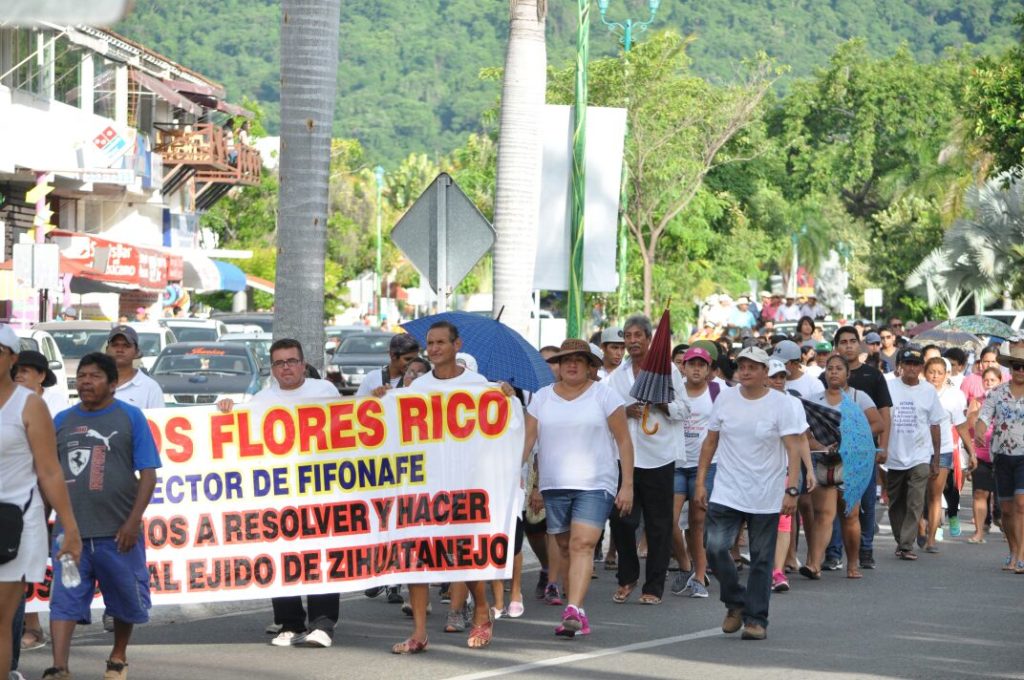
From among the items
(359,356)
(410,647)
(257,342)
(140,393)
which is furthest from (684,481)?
(359,356)

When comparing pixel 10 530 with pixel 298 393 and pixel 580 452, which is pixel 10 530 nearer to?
pixel 298 393

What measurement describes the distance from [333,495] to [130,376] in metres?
1.49

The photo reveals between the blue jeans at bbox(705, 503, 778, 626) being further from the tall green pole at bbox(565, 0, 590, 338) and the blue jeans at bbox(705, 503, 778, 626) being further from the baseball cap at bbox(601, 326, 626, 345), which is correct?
the tall green pole at bbox(565, 0, 590, 338)

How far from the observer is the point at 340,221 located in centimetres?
8181

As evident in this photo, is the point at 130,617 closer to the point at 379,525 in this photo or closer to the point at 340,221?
the point at 379,525

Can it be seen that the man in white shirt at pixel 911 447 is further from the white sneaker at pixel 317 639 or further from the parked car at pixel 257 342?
the parked car at pixel 257 342

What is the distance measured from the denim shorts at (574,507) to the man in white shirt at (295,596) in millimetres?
1391

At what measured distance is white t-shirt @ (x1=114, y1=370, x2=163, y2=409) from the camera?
10.6 meters

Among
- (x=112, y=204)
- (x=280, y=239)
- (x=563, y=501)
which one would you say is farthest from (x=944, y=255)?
(x=563, y=501)

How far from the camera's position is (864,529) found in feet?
47.5

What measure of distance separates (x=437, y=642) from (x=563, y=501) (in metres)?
1.13

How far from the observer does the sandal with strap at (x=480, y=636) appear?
9.87m

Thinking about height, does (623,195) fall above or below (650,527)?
above

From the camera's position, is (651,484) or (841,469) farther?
(841,469)
